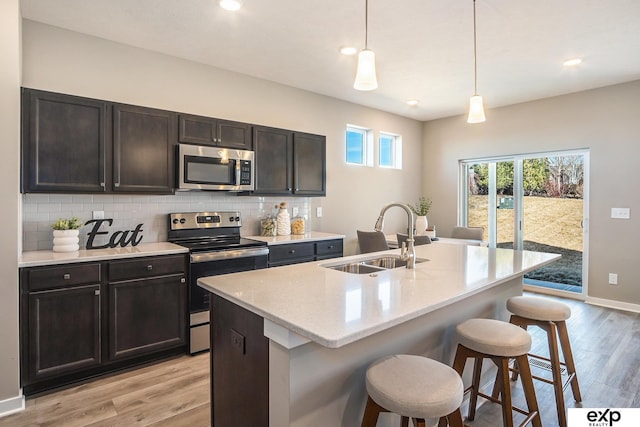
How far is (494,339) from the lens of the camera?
70.3 inches

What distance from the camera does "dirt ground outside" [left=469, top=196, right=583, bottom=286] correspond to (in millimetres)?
4938

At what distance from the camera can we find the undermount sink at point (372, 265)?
2.39m

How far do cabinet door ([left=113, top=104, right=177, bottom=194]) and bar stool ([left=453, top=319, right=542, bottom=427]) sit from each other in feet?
8.87

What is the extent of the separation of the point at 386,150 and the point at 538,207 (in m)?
2.45

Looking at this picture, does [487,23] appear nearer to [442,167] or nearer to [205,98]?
[205,98]

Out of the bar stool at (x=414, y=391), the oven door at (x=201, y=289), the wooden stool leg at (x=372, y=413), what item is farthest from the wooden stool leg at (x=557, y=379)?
the oven door at (x=201, y=289)

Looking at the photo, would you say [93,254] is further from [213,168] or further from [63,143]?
[213,168]

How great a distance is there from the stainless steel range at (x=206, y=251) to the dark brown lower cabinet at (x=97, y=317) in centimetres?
9

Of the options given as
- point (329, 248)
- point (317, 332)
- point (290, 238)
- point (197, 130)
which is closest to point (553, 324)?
point (317, 332)

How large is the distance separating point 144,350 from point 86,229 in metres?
1.16

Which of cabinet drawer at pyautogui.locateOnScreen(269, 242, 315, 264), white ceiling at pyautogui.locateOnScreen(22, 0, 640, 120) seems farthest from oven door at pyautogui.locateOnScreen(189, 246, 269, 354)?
white ceiling at pyautogui.locateOnScreen(22, 0, 640, 120)

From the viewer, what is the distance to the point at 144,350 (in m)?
2.86

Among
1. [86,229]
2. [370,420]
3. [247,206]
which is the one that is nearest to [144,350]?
[86,229]

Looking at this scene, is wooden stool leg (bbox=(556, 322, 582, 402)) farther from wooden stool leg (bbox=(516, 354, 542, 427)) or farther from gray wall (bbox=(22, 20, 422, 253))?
gray wall (bbox=(22, 20, 422, 253))
